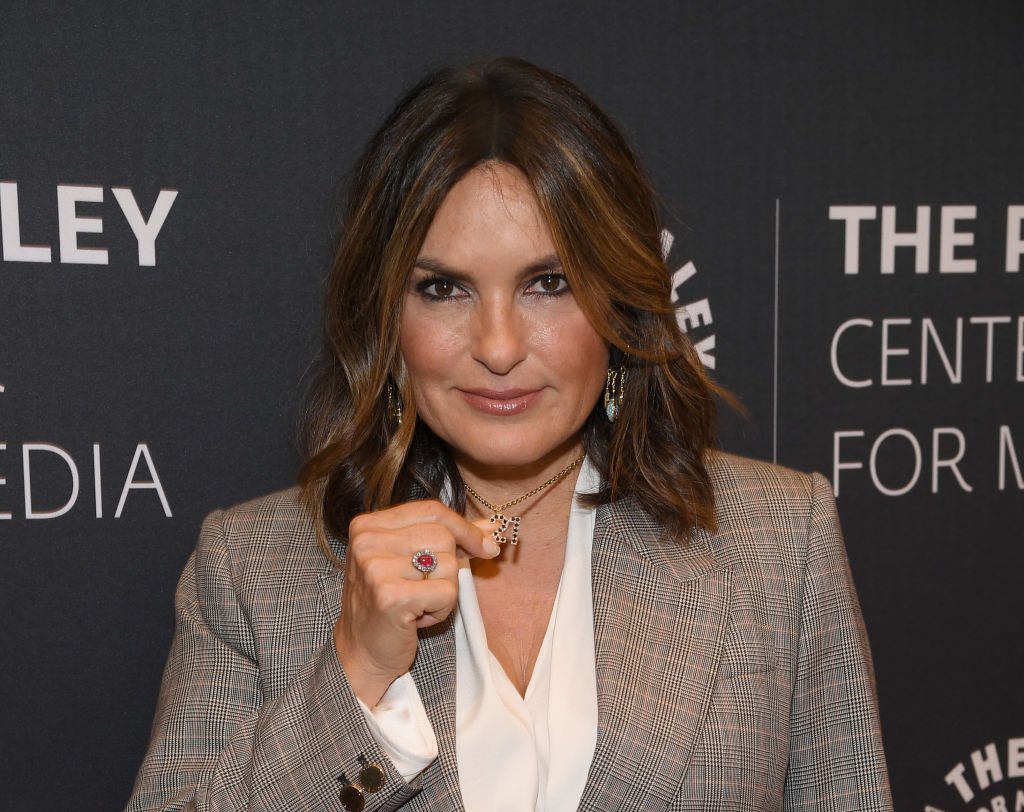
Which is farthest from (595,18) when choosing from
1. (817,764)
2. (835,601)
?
(817,764)

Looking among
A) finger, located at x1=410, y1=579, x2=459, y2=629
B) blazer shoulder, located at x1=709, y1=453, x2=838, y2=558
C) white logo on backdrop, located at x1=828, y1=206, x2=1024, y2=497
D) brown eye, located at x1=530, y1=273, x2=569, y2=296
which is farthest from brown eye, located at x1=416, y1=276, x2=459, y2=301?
white logo on backdrop, located at x1=828, y1=206, x2=1024, y2=497

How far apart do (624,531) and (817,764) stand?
453mm

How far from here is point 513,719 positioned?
5.21 feet

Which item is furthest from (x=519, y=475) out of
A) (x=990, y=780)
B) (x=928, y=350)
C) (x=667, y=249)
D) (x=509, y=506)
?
(x=990, y=780)

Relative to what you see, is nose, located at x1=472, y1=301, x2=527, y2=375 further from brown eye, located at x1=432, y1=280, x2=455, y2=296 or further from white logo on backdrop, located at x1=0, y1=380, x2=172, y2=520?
white logo on backdrop, located at x1=0, y1=380, x2=172, y2=520

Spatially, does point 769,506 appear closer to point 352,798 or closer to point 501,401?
point 501,401

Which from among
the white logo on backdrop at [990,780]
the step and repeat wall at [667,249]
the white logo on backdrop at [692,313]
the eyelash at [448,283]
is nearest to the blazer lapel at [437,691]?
the eyelash at [448,283]

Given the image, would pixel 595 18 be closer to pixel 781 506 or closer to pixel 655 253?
pixel 655 253

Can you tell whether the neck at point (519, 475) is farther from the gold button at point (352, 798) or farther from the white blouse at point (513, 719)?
the gold button at point (352, 798)

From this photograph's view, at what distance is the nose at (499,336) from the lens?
4.99ft

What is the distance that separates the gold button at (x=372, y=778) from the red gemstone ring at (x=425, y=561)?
271 mm

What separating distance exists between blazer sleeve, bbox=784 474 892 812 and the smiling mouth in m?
0.52

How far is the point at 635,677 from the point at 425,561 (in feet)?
1.30

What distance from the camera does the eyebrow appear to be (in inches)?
60.8
